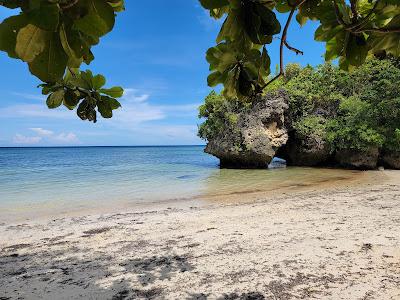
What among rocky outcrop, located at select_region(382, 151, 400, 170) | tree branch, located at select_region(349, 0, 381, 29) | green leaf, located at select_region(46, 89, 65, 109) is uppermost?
tree branch, located at select_region(349, 0, 381, 29)

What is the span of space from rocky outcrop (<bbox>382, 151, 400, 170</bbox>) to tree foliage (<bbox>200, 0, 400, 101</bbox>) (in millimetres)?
15878

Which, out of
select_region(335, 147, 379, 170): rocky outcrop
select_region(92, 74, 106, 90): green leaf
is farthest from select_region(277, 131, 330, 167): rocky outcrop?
select_region(92, 74, 106, 90): green leaf

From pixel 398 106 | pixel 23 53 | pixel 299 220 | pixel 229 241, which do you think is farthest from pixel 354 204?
pixel 398 106

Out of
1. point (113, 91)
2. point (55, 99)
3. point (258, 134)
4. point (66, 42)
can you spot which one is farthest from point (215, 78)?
point (258, 134)

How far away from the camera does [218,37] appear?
1321 mm

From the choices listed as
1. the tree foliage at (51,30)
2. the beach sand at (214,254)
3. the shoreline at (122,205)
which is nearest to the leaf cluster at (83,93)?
the tree foliage at (51,30)

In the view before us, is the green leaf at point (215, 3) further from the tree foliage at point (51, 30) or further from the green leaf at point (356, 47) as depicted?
the green leaf at point (356, 47)

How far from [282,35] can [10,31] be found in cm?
113

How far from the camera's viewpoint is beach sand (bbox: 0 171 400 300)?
10.7 feet

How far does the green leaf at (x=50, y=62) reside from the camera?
792 mm

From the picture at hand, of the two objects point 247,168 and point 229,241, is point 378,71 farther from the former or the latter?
point 229,241

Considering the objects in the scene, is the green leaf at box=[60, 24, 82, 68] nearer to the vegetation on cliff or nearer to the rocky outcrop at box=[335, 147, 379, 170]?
the vegetation on cliff

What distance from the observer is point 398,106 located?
14.5m

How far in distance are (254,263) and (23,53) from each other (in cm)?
355
